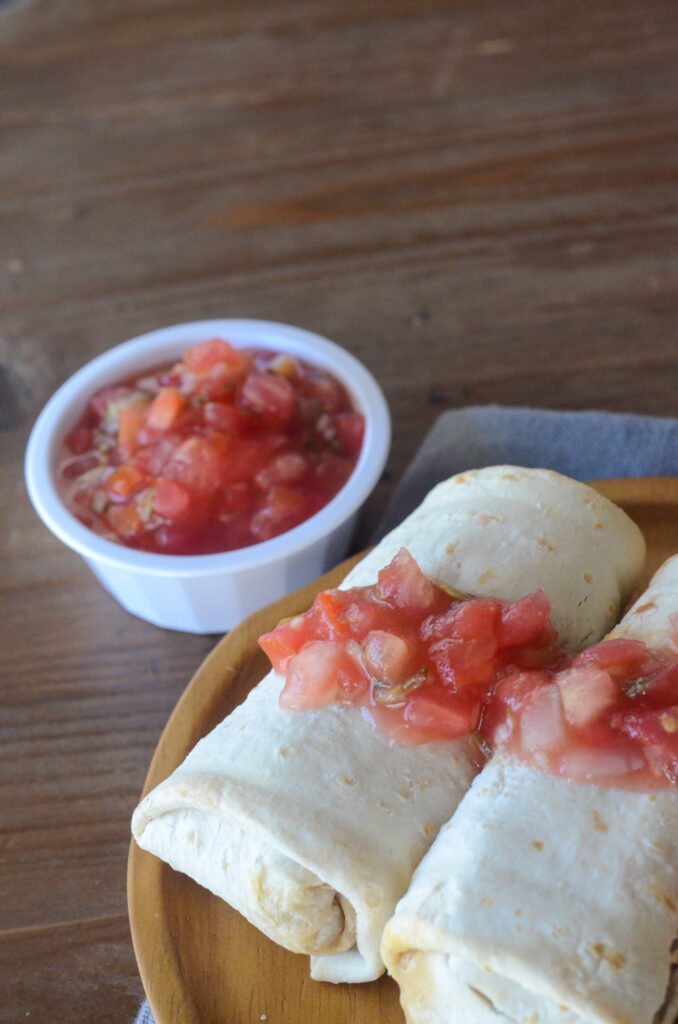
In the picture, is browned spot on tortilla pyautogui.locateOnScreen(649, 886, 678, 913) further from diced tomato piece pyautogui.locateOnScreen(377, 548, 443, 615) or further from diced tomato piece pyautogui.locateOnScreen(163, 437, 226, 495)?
diced tomato piece pyautogui.locateOnScreen(163, 437, 226, 495)

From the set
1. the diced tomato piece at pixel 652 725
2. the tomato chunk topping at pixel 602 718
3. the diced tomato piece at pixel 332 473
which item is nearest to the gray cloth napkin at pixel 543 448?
the diced tomato piece at pixel 332 473

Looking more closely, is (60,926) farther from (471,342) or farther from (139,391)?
(471,342)

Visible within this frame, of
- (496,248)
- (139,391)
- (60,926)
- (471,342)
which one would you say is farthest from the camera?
(496,248)

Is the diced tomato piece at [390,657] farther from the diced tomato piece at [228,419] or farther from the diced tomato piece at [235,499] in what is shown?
the diced tomato piece at [228,419]

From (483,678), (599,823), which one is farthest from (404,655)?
(599,823)

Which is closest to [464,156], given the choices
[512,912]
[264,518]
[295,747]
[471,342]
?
[471,342]

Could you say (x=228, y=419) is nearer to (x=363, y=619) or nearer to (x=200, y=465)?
(x=200, y=465)

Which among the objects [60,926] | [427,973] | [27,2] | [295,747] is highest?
[27,2]
